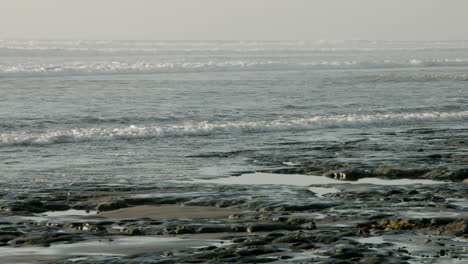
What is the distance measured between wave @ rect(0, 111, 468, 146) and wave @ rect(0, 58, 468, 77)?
75.9 feet

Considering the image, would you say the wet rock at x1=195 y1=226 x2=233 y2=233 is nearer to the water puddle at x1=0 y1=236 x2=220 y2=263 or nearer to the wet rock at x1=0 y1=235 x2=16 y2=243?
the water puddle at x1=0 y1=236 x2=220 y2=263

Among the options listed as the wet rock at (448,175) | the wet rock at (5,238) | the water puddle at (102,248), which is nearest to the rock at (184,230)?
the water puddle at (102,248)

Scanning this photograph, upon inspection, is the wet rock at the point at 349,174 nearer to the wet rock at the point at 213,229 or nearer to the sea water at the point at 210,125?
the sea water at the point at 210,125

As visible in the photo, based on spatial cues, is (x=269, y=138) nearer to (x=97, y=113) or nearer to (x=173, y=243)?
(x=97, y=113)

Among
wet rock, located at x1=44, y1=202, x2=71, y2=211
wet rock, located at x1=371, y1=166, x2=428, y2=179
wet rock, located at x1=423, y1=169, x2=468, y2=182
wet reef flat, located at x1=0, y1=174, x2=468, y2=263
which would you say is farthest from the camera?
wet rock, located at x1=371, y1=166, x2=428, y2=179

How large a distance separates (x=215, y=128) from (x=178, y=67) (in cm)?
2876

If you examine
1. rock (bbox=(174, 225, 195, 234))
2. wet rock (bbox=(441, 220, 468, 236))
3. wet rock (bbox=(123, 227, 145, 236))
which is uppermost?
wet rock (bbox=(123, 227, 145, 236))

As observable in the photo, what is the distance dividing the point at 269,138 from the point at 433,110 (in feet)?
23.4

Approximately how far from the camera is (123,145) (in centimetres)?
1598

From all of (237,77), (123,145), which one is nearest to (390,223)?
(123,145)

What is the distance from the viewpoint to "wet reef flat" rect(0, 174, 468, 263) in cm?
703

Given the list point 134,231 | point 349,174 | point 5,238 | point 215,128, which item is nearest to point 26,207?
point 5,238

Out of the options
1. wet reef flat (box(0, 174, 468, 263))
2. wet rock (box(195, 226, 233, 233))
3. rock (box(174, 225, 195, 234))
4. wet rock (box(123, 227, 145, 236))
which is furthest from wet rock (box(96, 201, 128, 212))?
wet rock (box(195, 226, 233, 233))

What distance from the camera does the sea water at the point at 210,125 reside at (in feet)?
42.9
